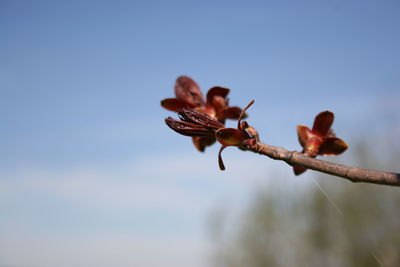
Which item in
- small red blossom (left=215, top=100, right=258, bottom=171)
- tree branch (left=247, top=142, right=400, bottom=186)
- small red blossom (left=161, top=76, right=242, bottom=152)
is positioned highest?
small red blossom (left=161, top=76, right=242, bottom=152)

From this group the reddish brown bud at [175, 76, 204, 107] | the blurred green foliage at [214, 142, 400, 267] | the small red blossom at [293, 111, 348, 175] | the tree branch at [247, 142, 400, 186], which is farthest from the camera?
the blurred green foliage at [214, 142, 400, 267]

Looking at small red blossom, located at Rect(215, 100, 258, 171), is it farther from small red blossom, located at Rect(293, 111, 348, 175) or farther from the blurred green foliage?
the blurred green foliage

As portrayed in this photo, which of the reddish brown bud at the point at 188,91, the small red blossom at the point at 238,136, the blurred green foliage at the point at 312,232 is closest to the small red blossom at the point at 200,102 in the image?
the reddish brown bud at the point at 188,91

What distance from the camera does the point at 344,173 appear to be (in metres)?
0.67

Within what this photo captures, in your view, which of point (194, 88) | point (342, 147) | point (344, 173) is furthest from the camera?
point (194, 88)

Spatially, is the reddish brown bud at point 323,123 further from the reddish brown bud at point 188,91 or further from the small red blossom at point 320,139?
the reddish brown bud at point 188,91

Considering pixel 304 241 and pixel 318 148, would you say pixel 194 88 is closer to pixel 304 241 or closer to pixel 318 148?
pixel 318 148

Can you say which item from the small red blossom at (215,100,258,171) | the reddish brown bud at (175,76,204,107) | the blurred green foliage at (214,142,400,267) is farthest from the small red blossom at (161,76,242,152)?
the blurred green foliage at (214,142,400,267)

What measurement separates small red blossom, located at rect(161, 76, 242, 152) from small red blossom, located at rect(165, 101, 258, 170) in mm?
184

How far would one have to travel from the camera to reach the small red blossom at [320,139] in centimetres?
106

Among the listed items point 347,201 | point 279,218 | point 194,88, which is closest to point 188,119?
point 194,88

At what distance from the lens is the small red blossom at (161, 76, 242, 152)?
108 centimetres

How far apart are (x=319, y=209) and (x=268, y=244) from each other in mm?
3773

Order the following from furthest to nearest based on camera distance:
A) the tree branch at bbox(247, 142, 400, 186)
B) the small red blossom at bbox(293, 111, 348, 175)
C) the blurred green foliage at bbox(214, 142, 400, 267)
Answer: the blurred green foliage at bbox(214, 142, 400, 267) < the small red blossom at bbox(293, 111, 348, 175) < the tree branch at bbox(247, 142, 400, 186)
